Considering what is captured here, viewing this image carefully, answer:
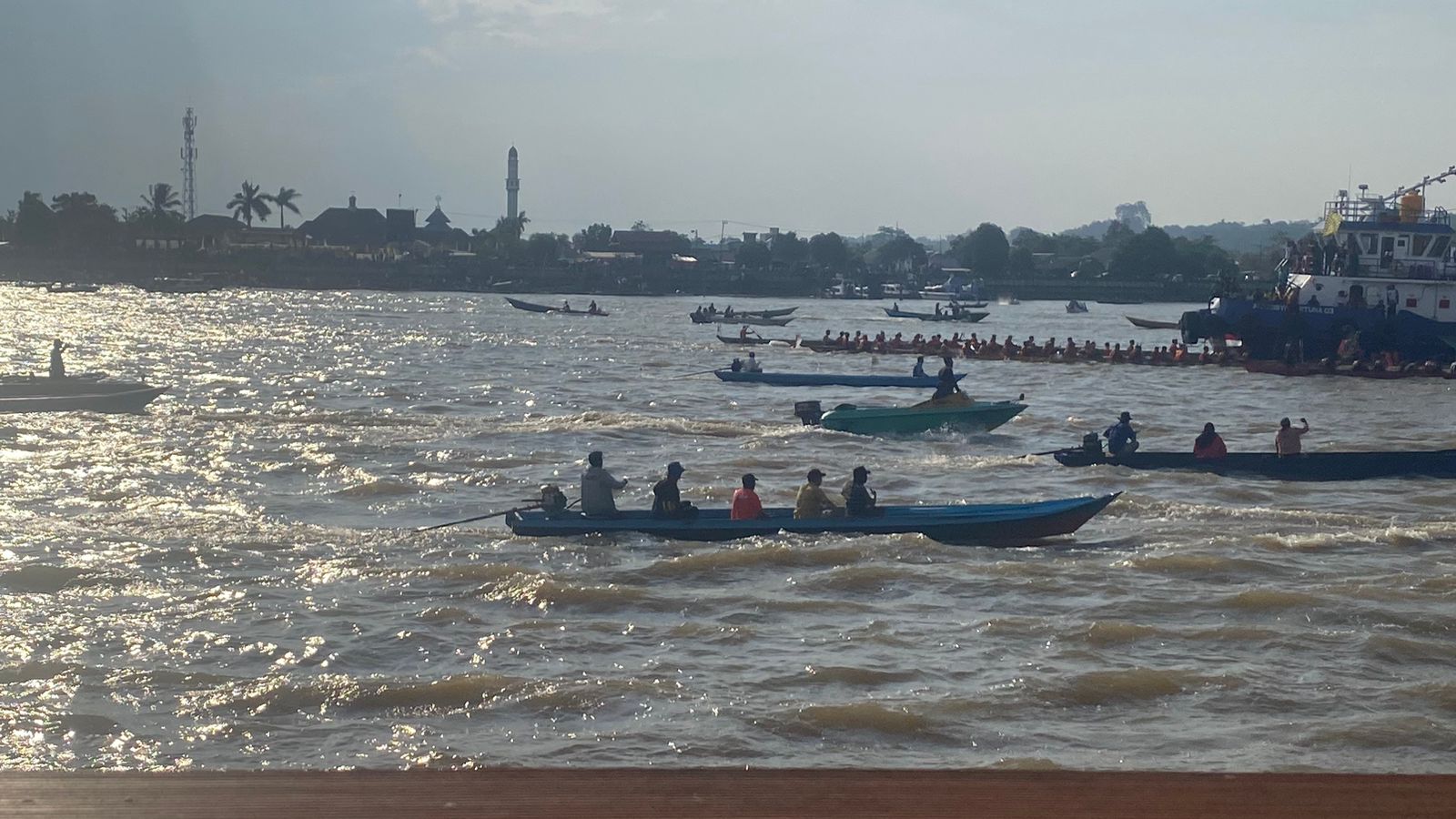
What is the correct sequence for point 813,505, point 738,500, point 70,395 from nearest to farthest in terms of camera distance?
point 813,505 → point 738,500 → point 70,395

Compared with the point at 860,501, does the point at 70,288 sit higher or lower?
higher

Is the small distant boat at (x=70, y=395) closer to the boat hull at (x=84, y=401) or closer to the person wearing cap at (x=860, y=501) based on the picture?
the boat hull at (x=84, y=401)

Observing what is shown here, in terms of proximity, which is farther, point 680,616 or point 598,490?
point 598,490

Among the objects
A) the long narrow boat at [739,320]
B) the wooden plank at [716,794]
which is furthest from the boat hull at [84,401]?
the long narrow boat at [739,320]

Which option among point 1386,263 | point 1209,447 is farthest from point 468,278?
point 1209,447

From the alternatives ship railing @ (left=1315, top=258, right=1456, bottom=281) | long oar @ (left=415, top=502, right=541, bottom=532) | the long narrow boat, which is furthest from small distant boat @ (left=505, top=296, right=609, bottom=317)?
long oar @ (left=415, top=502, right=541, bottom=532)

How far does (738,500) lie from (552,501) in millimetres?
2494

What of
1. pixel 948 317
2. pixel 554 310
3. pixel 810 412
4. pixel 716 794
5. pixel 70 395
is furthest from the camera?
pixel 554 310

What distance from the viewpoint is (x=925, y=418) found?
32969 millimetres

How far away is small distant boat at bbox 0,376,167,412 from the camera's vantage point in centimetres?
3494

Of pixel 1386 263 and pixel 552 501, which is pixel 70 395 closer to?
pixel 552 501

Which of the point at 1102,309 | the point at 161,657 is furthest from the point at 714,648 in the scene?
the point at 1102,309

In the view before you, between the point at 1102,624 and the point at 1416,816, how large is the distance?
8.25m

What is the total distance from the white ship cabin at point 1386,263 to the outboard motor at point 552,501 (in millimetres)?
43949
